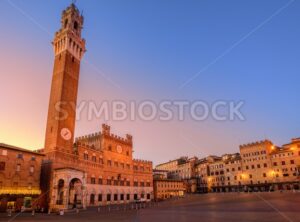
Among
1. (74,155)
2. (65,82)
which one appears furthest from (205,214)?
(65,82)

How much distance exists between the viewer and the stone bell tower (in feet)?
158

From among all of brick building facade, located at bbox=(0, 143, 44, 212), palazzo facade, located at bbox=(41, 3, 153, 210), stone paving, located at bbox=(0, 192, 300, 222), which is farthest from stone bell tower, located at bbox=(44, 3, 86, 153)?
stone paving, located at bbox=(0, 192, 300, 222)

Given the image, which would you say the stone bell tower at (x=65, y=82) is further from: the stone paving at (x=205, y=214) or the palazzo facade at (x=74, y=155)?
the stone paving at (x=205, y=214)

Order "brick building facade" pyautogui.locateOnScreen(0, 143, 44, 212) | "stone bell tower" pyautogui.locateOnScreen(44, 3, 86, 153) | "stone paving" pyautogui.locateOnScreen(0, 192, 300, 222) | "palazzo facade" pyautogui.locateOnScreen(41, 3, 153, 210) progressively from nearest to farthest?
"stone paving" pyautogui.locateOnScreen(0, 192, 300, 222) → "brick building facade" pyautogui.locateOnScreen(0, 143, 44, 212) → "palazzo facade" pyautogui.locateOnScreen(41, 3, 153, 210) → "stone bell tower" pyautogui.locateOnScreen(44, 3, 86, 153)

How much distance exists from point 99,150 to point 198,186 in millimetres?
61181

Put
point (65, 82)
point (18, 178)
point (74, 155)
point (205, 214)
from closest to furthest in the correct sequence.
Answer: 1. point (205, 214)
2. point (18, 178)
3. point (74, 155)
4. point (65, 82)

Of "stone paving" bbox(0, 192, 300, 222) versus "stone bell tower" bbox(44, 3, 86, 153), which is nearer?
"stone paving" bbox(0, 192, 300, 222)

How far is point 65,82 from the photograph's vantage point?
172 feet

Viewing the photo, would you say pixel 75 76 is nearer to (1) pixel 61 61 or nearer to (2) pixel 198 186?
(1) pixel 61 61

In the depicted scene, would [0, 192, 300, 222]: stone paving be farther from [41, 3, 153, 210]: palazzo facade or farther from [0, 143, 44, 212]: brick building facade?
[41, 3, 153, 210]: palazzo facade

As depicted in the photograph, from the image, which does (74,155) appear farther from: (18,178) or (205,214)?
(205,214)

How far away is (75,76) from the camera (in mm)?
56625

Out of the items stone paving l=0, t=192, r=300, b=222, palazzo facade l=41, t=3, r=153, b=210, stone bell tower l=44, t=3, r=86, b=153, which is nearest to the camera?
stone paving l=0, t=192, r=300, b=222

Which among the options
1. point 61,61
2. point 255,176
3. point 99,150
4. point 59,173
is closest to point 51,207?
point 59,173
